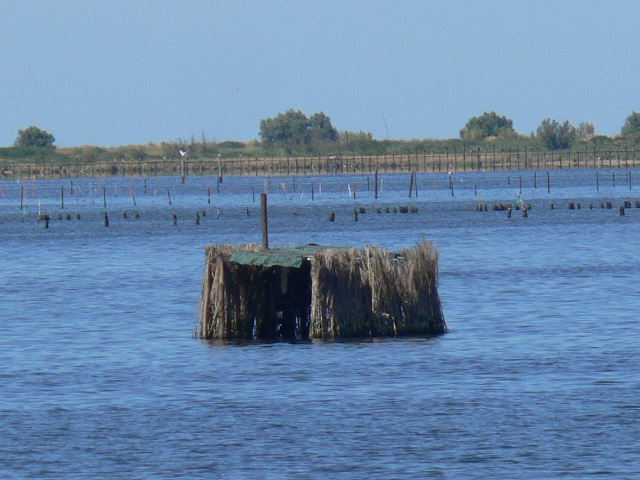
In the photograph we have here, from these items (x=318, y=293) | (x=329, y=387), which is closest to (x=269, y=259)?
(x=318, y=293)

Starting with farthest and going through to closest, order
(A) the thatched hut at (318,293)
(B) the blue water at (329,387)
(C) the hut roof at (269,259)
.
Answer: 1. (C) the hut roof at (269,259)
2. (A) the thatched hut at (318,293)
3. (B) the blue water at (329,387)

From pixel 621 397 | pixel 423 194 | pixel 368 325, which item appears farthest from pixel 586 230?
pixel 423 194

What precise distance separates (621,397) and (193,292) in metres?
21.4

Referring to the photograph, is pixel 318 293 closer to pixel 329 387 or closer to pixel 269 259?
pixel 269 259

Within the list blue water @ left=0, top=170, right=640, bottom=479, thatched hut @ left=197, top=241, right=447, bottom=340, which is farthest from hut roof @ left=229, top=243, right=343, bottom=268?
blue water @ left=0, top=170, right=640, bottom=479

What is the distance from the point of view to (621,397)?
20531 millimetres

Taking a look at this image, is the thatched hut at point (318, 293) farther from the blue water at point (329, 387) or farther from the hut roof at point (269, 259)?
the blue water at point (329, 387)

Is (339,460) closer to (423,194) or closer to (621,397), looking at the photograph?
(621,397)

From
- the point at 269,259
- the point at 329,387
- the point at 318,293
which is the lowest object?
the point at 329,387

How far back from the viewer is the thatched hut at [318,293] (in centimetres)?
2653

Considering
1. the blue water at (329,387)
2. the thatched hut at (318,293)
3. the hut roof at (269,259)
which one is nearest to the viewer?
the blue water at (329,387)

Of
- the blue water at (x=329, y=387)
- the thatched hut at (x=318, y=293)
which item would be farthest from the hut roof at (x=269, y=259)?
the blue water at (x=329, y=387)

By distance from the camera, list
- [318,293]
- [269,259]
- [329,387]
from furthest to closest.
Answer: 1. [269,259]
2. [318,293]
3. [329,387]

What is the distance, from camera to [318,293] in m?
26.8
